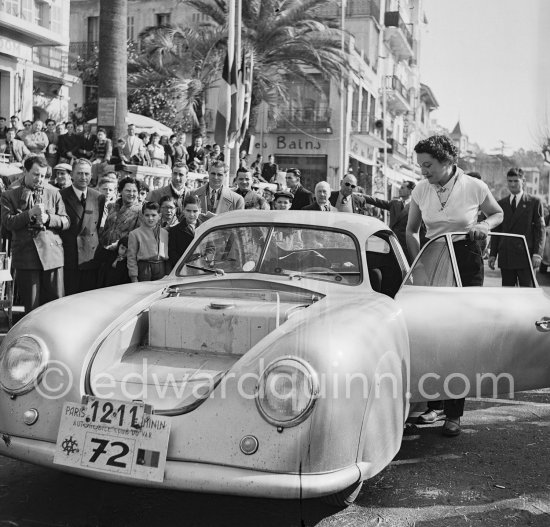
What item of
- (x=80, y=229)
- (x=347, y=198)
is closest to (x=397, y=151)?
(x=347, y=198)

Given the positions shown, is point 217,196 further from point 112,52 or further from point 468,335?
point 112,52

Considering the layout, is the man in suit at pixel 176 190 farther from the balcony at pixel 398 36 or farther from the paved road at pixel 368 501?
the balcony at pixel 398 36

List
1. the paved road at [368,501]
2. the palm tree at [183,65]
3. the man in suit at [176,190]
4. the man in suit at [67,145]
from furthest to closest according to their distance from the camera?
the palm tree at [183,65] → the man in suit at [67,145] → the man in suit at [176,190] → the paved road at [368,501]

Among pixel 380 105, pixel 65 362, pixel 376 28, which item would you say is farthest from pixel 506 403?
pixel 380 105

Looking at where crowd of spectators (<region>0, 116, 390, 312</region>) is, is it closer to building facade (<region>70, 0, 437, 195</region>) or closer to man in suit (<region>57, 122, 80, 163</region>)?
man in suit (<region>57, 122, 80, 163</region>)

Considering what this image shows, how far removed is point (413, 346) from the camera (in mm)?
4098

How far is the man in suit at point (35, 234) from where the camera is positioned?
6.57m

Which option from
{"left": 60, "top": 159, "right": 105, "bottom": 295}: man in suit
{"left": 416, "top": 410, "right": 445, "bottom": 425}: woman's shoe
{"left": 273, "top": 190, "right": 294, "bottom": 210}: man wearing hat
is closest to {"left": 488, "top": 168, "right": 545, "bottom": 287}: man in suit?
{"left": 273, "top": 190, "right": 294, "bottom": 210}: man wearing hat

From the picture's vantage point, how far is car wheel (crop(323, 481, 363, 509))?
3.44m

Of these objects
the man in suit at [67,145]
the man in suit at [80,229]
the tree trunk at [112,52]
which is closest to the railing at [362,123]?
the man in suit at [67,145]

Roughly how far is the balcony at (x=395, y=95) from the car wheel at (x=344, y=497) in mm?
44766

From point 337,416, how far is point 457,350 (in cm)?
127

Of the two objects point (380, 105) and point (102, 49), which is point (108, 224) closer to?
point (102, 49)

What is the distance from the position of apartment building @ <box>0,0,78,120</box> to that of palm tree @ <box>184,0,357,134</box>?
5.44 m
